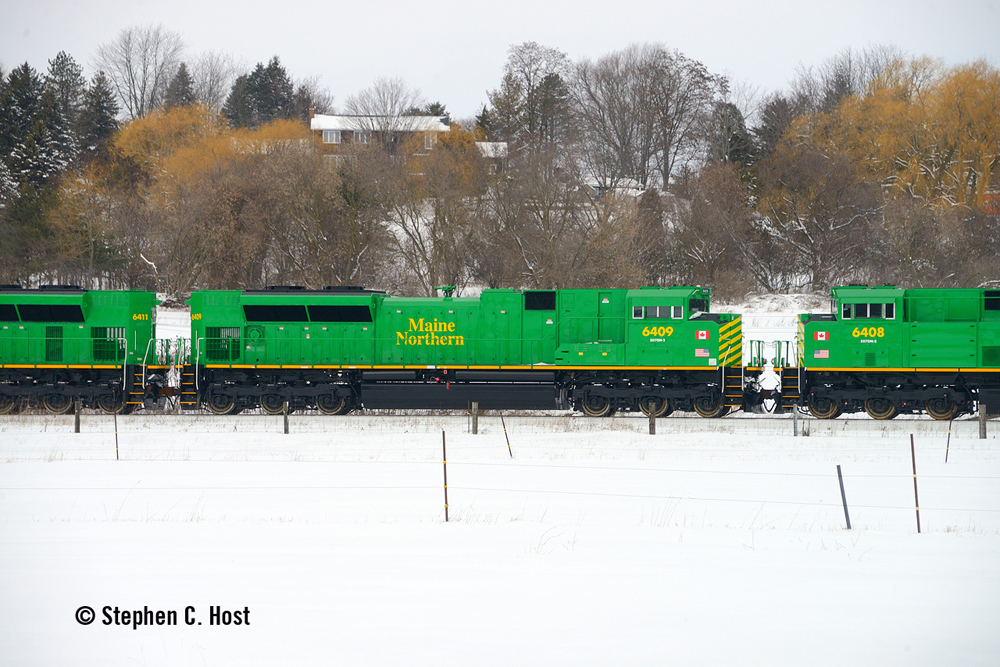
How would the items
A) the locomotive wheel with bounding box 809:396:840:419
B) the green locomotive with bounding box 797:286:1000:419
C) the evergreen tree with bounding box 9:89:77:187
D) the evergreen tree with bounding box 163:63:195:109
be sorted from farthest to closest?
the evergreen tree with bounding box 163:63:195:109, the evergreen tree with bounding box 9:89:77:187, the locomotive wheel with bounding box 809:396:840:419, the green locomotive with bounding box 797:286:1000:419

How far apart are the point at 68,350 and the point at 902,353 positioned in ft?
70.0

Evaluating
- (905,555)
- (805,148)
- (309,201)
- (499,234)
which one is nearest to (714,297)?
(499,234)

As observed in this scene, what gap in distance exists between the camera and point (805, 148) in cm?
5459

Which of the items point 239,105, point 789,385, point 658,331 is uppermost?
point 239,105

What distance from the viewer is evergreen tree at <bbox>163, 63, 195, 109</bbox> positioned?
79562 mm

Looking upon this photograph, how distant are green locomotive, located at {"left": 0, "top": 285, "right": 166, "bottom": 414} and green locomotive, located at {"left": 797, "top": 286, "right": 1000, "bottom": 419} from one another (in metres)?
17.2

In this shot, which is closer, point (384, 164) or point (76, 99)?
point (384, 164)

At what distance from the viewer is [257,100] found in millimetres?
85750

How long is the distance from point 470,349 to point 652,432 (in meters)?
5.56

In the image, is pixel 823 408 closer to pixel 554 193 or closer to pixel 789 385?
pixel 789 385

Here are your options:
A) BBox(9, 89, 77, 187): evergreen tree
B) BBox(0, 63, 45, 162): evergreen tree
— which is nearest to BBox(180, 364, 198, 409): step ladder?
BBox(9, 89, 77, 187): evergreen tree

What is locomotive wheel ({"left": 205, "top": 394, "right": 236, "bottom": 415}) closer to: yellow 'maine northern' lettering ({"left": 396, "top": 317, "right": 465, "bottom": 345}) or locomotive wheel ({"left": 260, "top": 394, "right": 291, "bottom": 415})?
locomotive wheel ({"left": 260, "top": 394, "right": 291, "bottom": 415})

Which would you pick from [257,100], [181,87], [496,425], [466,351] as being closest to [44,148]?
[181,87]

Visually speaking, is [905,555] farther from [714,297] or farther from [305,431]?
[714,297]
